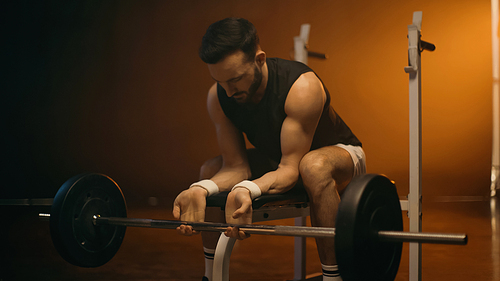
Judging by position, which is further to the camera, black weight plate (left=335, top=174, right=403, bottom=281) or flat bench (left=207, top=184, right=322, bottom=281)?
flat bench (left=207, top=184, right=322, bottom=281)

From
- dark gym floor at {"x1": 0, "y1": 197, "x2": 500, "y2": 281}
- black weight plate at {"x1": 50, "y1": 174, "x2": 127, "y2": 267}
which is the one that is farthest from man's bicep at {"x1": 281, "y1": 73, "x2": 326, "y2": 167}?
dark gym floor at {"x1": 0, "y1": 197, "x2": 500, "y2": 281}

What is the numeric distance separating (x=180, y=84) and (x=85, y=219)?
13.9 feet

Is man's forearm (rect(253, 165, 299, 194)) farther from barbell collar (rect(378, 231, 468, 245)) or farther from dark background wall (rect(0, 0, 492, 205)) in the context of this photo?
dark background wall (rect(0, 0, 492, 205))

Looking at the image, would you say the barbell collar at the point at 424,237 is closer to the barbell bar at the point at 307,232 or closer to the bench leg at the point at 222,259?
the barbell bar at the point at 307,232

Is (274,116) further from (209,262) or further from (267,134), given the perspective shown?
(209,262)

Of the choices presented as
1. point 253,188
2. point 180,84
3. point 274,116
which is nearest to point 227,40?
point 274,116

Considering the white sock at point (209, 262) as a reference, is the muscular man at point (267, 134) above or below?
above

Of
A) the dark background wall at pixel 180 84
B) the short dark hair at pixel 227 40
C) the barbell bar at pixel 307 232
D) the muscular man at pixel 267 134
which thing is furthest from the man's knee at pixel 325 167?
the dark background wall at pixel 180 84

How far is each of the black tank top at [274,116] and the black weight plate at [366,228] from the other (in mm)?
569

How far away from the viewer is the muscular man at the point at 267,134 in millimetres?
1572

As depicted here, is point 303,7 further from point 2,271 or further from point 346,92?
point 2,271

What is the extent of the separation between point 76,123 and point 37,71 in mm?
808

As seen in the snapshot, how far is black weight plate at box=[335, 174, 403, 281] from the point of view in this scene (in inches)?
43.9

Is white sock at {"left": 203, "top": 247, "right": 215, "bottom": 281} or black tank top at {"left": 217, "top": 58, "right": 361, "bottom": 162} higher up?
black tank top at {"left": 217, "top": 58, "right": 361, "bottom": 162}
